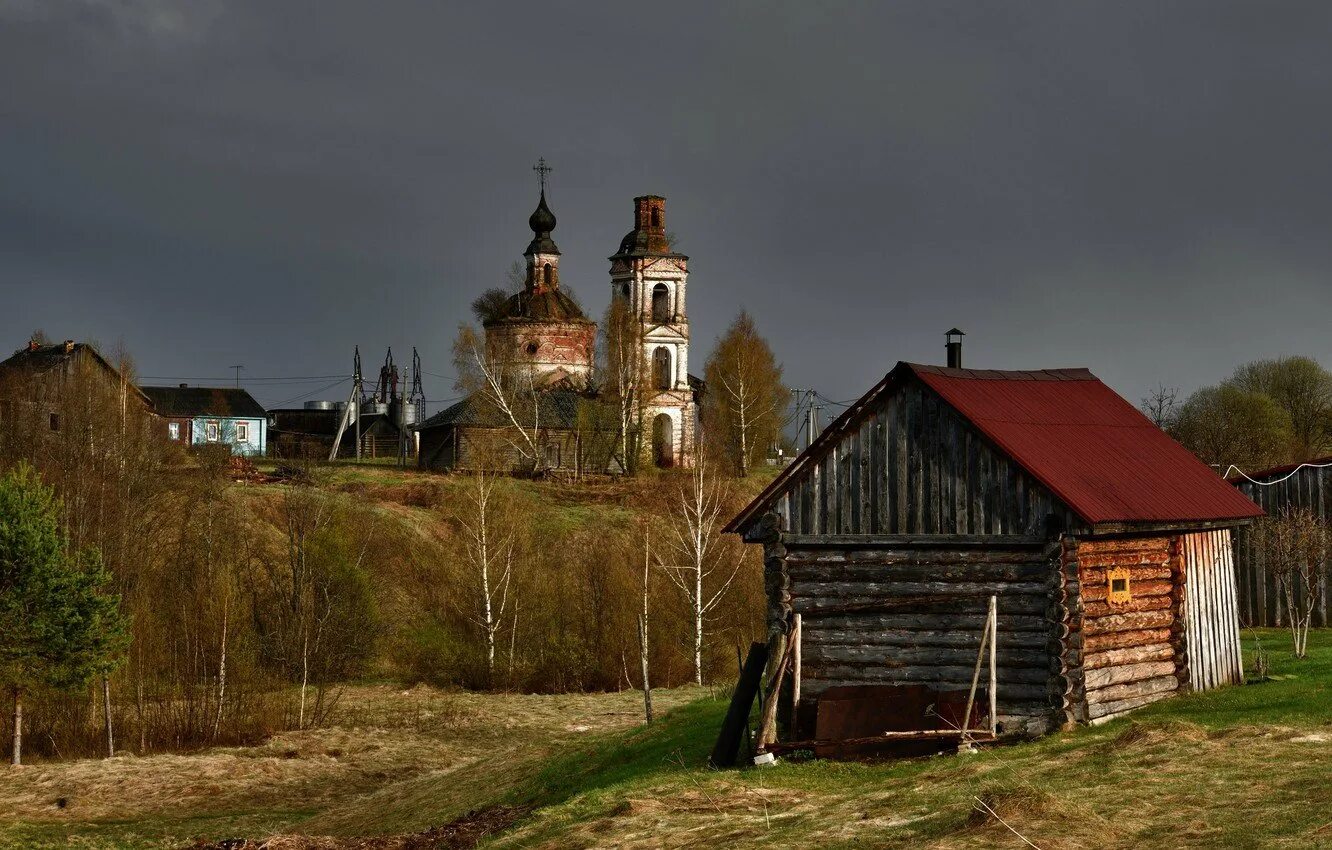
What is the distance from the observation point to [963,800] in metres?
16.0

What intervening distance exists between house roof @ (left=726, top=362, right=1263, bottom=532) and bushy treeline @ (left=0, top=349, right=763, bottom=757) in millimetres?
14371

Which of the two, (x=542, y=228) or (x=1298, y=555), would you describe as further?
(x=542, y=228)

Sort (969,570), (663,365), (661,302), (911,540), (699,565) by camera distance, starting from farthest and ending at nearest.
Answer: (661,302)
(663,365)
(699,565)
(911,540)
(969,570)

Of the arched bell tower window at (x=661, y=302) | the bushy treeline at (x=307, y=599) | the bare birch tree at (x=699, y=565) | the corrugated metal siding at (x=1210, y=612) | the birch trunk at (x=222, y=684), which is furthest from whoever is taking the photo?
the arched bell tower window at (x=661, y=302)

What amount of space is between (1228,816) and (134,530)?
34962 mm

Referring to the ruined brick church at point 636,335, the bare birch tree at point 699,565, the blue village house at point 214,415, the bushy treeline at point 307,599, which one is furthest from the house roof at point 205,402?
the bare birch tree at point 699,565

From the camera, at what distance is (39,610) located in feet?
111

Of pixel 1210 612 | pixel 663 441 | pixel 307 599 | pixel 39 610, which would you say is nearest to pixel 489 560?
pixel 307 599

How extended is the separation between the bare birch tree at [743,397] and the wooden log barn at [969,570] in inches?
2170

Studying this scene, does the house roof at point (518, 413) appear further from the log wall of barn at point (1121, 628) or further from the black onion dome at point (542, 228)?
the log wall of barn at point (1121, 628)

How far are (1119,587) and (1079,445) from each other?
2.40 metres

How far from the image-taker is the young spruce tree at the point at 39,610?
110ft

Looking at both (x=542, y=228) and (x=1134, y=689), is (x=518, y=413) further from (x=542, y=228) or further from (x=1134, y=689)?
(x=1134, y=689)

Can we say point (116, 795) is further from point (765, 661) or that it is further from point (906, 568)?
point (906, 568)
